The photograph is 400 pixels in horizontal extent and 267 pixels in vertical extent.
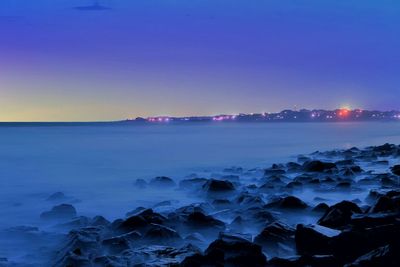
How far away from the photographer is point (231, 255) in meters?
5.86

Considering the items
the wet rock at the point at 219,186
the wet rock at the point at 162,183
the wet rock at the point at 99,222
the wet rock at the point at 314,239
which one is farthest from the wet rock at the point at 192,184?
the wet rock at the point at 314,239

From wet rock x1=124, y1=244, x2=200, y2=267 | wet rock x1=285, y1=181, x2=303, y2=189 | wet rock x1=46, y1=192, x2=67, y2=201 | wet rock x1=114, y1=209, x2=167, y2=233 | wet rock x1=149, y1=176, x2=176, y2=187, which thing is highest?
wet rock x1=124, y1=244, x2=200, y2=267

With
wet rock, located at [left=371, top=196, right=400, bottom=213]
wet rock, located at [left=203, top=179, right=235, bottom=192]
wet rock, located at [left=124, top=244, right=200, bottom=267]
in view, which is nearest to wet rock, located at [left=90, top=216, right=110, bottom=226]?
wet rock, located at [left=124, top=244, right=200, bottom=267]

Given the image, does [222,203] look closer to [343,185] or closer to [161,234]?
[161,234]

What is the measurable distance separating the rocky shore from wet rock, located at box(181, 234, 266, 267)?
12 mm

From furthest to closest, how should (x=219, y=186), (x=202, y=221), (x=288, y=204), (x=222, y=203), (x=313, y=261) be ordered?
(x=219, y=186)
(x=222, y=203)
(x=288, y=204)
(x=202, y=221)
(x=313, y=261)

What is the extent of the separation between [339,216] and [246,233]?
5.21ft

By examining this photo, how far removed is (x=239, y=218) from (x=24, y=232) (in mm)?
4072

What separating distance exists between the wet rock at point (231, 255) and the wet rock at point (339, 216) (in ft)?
5.42

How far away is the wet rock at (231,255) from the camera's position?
217 inches

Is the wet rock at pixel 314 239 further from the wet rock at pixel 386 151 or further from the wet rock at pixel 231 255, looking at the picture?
the wet rock at pixel 386 151

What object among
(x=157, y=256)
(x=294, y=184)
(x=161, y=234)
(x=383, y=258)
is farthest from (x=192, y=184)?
(x=383, y=258)

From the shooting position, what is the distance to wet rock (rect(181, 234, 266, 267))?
217 inches

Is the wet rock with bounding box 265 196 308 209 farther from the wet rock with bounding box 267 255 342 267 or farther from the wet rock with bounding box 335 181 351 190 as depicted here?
the wet rock with bounding box 267 255 342 267
